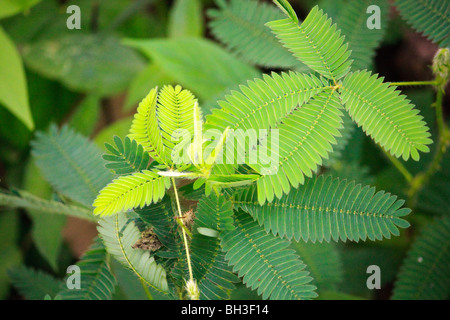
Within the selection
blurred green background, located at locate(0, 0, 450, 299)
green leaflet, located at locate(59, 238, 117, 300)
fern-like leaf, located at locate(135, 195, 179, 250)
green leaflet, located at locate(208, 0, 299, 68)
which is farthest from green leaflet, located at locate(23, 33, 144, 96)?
fern-like leaf, located at locate(135, 195, 179, 250)

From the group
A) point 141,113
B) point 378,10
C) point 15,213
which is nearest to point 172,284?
point 141,113

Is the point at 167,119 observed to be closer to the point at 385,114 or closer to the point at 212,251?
the point at 212,251

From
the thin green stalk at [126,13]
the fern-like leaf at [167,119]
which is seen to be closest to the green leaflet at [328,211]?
the fern-like leaf at [167,119]

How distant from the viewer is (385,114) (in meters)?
0.68

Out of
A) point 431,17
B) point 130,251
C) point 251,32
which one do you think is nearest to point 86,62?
point 251,32

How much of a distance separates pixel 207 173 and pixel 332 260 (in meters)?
0.69

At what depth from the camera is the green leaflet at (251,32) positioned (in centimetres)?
97

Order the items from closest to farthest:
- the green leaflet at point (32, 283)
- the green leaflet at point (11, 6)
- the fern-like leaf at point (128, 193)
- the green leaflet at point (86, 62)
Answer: the fern-like leaf at point (128, 193)
the green leaflet at point (32, 283)
the green leaflet at point (11, 6)
the green leaflet at point (86, 62)

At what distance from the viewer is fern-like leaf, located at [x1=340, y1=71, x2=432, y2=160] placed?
2.17ft

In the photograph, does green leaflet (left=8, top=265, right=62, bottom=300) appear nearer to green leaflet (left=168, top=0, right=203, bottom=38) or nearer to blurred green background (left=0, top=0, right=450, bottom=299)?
blurred green background (left=0, top=0, right=450, bottom=299)

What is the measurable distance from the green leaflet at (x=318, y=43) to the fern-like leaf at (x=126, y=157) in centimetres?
34

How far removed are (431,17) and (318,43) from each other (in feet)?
1.13

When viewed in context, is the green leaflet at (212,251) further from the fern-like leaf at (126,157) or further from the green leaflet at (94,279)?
the green leaflet at (94,279)

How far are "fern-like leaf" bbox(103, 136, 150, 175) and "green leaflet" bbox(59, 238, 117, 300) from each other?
20cm
